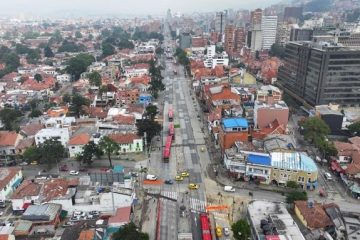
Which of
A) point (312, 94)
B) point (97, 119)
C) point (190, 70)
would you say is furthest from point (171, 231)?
point (190, 70)

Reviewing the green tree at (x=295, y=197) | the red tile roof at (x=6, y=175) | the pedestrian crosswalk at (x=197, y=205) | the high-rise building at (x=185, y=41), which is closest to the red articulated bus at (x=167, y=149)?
the pedestrian crosswalk at (x=197, y=205)

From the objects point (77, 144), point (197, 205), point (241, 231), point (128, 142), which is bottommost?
point (197, 205)

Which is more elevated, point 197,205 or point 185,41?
point 185,41

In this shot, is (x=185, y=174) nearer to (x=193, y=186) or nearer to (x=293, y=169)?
(x=193, y=186)

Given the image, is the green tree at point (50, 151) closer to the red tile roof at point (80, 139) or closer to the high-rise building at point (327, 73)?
the red tile roof at point (80, 139)

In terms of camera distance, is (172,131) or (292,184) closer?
(292,184)

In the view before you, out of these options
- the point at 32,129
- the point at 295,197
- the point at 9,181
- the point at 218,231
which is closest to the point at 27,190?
the point at 9,181

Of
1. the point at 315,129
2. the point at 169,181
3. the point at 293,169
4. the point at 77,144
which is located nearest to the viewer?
the point at 293,169
